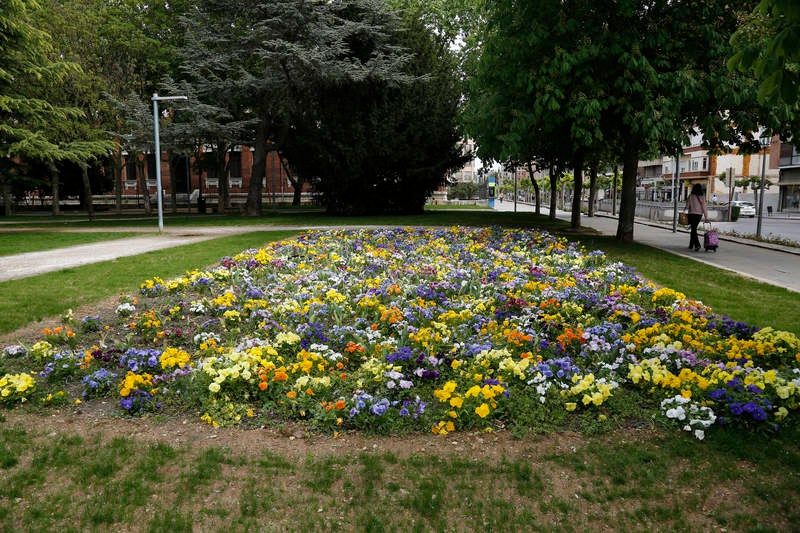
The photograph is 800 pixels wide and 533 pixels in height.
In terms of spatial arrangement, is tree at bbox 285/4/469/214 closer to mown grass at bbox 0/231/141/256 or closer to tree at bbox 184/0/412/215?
tree at bbox 184/0/412/215

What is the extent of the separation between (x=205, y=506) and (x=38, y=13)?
1229 inches

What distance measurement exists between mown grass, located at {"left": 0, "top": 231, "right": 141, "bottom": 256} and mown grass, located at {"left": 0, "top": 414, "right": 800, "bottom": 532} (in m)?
13.2

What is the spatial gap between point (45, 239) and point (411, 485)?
61.2ft

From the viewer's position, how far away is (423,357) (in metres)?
5.29

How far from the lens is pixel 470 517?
3.18 meters

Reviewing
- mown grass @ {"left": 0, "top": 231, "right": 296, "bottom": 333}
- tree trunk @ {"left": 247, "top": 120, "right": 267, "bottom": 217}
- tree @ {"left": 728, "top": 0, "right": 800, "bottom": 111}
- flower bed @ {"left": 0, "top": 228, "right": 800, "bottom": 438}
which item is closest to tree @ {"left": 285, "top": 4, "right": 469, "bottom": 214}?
tree trunk @ {"left": 247, "top": 120, "right": 267, "bottom": 217}

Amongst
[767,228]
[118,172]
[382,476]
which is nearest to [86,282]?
[382,476]

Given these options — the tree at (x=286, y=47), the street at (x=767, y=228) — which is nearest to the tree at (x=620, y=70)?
the street at (x=767, y=228)

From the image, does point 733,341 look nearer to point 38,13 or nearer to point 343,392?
point 343,392

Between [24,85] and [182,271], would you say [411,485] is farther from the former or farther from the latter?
[24,85]

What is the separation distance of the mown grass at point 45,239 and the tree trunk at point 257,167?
491 inches

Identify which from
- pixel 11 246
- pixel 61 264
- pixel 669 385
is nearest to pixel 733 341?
pixel 669 385

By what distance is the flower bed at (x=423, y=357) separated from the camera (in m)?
4.29

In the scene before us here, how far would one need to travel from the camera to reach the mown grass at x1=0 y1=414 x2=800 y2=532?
3.14m
